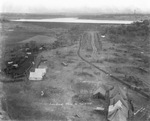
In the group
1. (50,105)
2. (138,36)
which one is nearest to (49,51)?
(50,105)

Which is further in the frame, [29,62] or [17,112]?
[29,62]

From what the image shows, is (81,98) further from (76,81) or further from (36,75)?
(36,75)

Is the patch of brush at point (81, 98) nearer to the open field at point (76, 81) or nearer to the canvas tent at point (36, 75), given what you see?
the open field at point (76, 81)

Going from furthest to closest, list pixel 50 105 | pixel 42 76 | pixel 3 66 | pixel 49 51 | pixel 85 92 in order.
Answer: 1. pixel 49 51
2. pixel 3 66
3. pixel 42 76
4. pixel 85 92
5. pixel 50 105

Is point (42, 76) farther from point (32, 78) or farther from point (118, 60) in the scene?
point (118, 60)

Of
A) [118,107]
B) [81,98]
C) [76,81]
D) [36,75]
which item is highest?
[36,75]

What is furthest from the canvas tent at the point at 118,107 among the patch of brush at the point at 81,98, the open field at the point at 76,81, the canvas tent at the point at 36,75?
the canvas tent at the point at 36,75

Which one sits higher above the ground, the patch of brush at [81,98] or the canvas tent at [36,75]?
the canvas tent at [36,75]

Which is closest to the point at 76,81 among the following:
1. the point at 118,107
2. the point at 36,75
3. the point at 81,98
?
the point at 81,98
